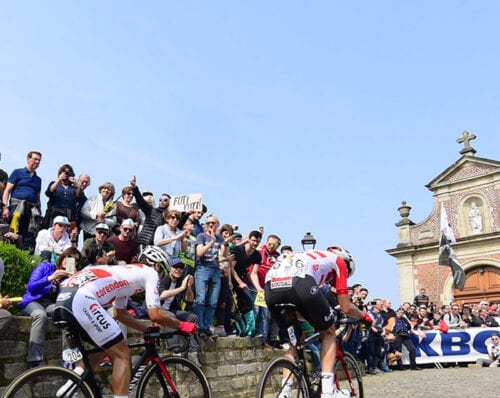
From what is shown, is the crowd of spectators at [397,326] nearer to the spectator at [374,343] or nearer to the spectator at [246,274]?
the spectator at [374,343]

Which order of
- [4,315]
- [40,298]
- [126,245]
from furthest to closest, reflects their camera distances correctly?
[126,245] → [40,298] → [4,315]

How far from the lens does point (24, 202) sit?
9195mm

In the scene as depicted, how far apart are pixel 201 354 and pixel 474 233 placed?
2870 cm

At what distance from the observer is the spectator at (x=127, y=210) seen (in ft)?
33.6

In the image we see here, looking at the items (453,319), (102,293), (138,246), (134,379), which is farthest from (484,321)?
(102,293)

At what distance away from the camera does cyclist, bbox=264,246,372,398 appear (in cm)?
589

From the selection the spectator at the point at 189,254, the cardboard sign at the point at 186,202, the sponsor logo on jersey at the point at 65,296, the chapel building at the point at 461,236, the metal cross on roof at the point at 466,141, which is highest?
the metal cross on roof at the point at 466,141

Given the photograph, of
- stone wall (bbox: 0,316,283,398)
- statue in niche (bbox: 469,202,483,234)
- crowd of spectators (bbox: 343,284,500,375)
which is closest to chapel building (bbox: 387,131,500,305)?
statue in niche (bbox: 469,202,483,234)

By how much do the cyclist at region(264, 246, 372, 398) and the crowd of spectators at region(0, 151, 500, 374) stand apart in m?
1.69

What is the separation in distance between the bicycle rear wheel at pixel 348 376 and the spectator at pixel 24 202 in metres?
5.20

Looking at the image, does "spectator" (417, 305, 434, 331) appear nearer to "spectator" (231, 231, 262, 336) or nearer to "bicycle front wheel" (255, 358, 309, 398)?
"spectator" (231, 231, 262, 336)

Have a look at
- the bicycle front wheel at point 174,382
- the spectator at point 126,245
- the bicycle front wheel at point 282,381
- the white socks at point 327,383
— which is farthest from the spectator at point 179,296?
the white socks at point 327,383

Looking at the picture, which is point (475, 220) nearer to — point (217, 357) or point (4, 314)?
point (217, 357)

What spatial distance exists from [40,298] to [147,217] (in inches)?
150
